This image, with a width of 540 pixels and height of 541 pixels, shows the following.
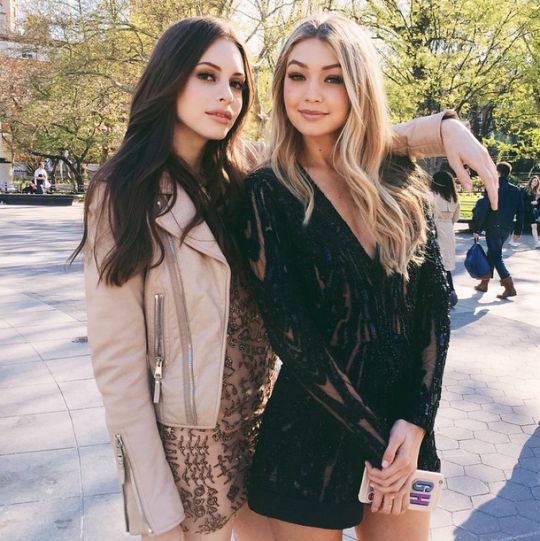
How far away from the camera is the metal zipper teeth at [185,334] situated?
1656mm

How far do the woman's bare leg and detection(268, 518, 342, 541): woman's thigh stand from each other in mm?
169

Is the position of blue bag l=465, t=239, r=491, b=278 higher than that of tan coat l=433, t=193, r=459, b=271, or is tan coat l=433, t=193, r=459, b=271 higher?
tan coat l=433, t=193, r=459, b=271

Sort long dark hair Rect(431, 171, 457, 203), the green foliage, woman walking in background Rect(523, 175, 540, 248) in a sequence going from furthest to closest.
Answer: the green foliage
woman walking in background Rect(523, 175, 540, 248)
long dark hair Rect(431, 171, 457, 203)

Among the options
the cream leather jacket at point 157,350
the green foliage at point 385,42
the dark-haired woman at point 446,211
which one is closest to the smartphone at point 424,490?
the cream leather jacket at point 157,350

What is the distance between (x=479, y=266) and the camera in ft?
28.1

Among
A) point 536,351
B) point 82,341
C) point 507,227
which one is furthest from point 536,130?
point 82,341

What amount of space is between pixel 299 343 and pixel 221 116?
79 cm

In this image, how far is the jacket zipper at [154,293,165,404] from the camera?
165cm

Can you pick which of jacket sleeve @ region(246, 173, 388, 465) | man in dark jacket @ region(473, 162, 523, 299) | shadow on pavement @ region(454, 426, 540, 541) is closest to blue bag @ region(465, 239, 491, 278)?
man in dark jacket @ region(473, 162, 523, 299)

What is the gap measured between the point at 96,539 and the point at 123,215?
80.1 inches

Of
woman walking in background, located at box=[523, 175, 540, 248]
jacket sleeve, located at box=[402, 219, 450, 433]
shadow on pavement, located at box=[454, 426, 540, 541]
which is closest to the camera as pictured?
jacket sleeve, located at box=[402, 219, 450, 433]

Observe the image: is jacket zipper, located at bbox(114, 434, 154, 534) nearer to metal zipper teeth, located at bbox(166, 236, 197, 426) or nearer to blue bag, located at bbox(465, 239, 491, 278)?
metal zipper teeth, located at bbox(166, 236, 197, 426)

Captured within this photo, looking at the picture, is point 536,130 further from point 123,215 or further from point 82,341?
point 123,215

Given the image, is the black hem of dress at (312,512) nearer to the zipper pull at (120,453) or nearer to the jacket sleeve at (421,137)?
the zipper pull at (120,453)
